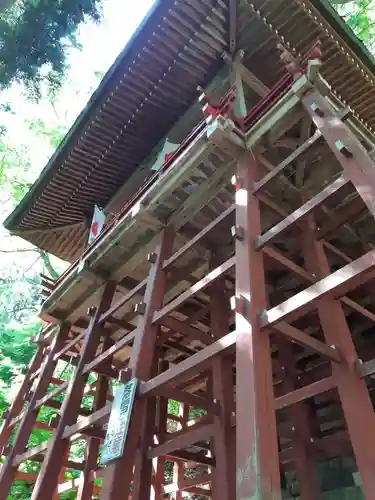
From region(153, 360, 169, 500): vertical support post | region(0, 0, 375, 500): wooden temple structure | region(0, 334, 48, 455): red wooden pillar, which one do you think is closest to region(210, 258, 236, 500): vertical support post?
region(0, 0, 375, 500): wooden temple structure

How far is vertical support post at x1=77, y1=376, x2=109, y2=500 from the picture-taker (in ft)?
19.0

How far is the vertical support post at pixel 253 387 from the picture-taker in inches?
92.2

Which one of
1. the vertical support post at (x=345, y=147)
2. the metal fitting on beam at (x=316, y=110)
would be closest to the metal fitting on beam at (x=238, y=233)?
the vertical support post at (x=345, y=147)

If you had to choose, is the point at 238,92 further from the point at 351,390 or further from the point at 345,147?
the point at 351,390

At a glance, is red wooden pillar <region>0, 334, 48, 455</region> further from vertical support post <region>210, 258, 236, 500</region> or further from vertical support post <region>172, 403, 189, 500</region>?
vertical support post <region>210, 258, 236, 500</region>

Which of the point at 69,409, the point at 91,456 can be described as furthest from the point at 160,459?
the point at 69,409

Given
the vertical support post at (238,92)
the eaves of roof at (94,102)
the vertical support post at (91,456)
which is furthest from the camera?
the vertical support post at (91,456)

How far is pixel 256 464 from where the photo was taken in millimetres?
2352

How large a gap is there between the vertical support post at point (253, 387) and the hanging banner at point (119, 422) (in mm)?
1335

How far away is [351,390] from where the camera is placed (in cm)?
332

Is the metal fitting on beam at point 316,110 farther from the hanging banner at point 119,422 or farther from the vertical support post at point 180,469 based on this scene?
the vertical support post at point 180,469

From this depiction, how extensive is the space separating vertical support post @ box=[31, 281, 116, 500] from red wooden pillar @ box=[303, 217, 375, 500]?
319 cm

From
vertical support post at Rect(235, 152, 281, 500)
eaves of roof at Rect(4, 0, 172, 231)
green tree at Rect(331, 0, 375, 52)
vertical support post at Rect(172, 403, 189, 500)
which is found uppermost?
green tree at Rect(331, 0, 375, 52)

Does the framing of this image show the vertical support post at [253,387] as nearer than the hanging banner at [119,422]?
Yes
